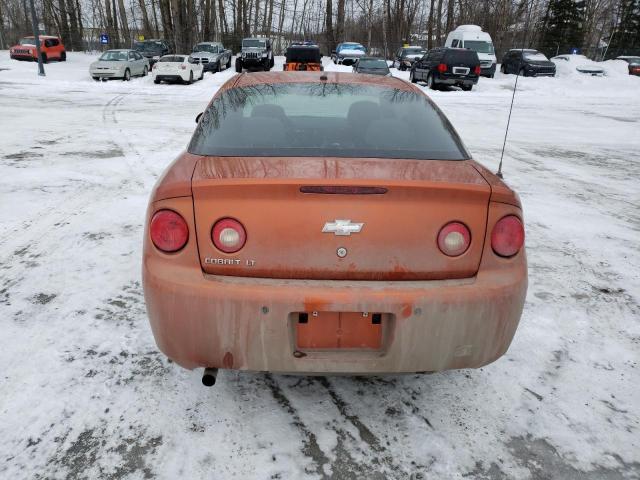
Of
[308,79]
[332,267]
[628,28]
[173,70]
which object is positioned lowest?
[173,70]

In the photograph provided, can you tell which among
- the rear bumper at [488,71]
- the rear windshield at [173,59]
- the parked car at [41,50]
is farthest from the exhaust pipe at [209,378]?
the parked car at [41,50]

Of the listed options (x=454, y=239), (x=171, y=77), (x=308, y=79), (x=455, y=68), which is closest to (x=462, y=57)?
(x=455, y=68)

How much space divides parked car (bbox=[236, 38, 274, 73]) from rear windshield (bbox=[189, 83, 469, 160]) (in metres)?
29.8

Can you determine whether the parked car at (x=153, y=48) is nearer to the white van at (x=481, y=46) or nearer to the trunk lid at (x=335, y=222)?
the white van at (x=481, y=46)

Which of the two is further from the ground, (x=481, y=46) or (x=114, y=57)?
(x=481, y=46)

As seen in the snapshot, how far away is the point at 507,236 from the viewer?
2.29 metres

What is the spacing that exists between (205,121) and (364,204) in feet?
4.71

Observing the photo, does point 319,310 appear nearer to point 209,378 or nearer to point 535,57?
point 209,378

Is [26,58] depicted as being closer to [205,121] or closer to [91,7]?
[91,7]

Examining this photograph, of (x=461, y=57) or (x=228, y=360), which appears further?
(x=461, y=57)

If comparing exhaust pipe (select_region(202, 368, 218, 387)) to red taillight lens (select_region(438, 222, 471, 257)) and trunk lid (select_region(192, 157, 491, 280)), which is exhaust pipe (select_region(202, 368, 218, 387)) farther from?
red taillight lens (select_region(438, 222, 471, 257))

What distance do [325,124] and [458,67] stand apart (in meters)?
21.0

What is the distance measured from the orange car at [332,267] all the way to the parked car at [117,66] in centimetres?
2437

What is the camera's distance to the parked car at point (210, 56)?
2925 centimetres
